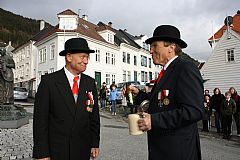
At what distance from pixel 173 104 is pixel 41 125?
1.48m

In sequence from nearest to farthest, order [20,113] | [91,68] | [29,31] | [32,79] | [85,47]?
[85,47], [20,113], [91,68], [32,79], [29,31]

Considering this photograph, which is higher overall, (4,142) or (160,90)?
(160,90)

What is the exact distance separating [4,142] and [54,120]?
5165 millimetres

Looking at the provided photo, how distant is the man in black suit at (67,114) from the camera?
2818 millimetres

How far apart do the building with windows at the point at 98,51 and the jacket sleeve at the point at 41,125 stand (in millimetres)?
28522

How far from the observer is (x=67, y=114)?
2.94m

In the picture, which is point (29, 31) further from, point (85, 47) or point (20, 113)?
point (85, 47)

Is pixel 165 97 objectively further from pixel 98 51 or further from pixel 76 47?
pixel 98 51

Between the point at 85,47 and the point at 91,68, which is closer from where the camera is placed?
the point at 85,47

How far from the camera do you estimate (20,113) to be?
10.7 meters

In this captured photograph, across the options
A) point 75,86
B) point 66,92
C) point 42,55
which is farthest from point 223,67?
point 42,55

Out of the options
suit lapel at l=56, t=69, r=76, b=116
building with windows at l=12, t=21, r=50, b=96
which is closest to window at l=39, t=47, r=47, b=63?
building with windows at l=12, t=21, r=50, b=96

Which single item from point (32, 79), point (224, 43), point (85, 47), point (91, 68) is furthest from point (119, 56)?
point (85, 47)

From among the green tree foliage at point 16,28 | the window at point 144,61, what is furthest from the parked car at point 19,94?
the green tree foliage at point 16,28
